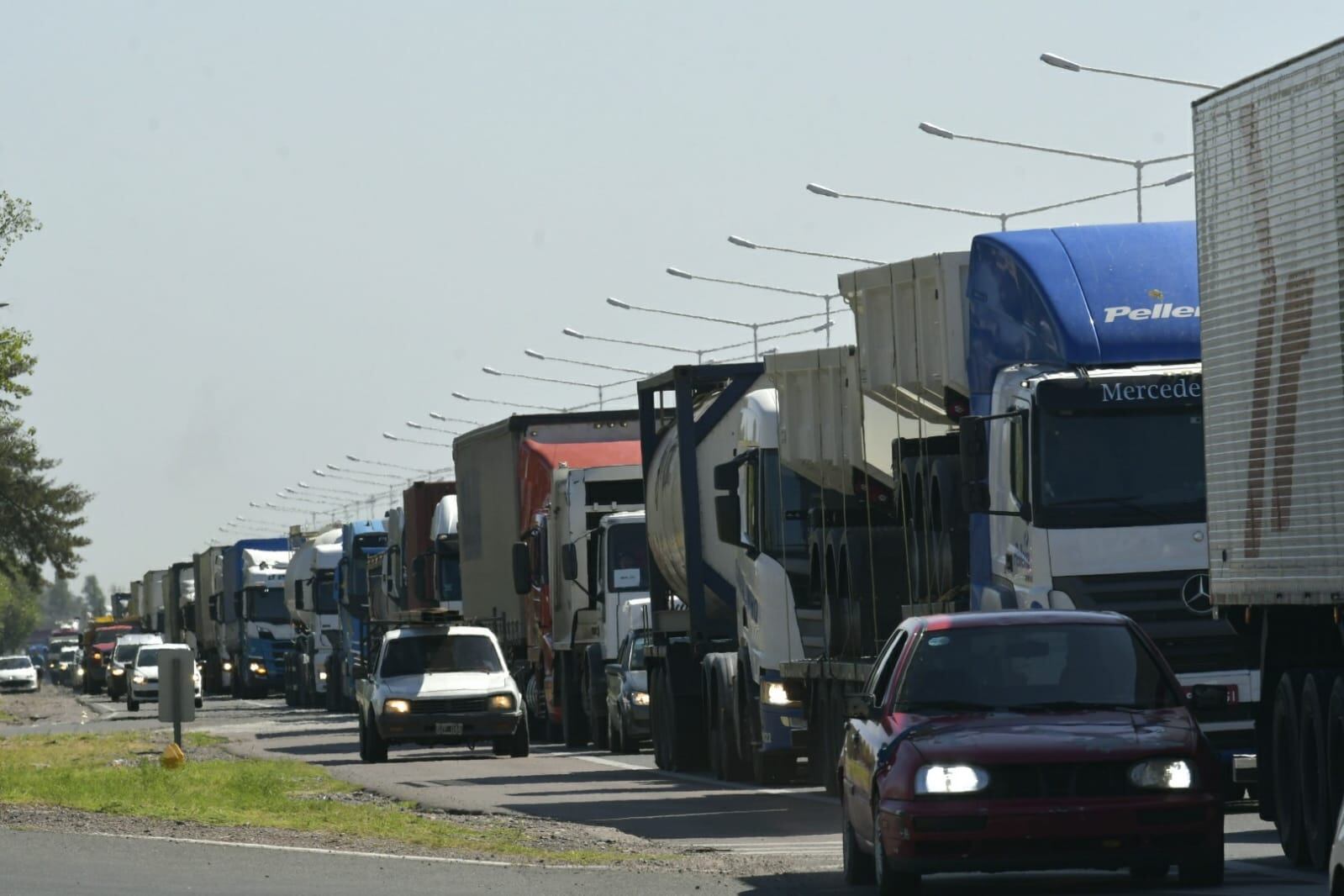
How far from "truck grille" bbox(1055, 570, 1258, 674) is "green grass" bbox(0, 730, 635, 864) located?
3.21 metres

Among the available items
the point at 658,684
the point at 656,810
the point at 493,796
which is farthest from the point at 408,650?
the point at 656,810

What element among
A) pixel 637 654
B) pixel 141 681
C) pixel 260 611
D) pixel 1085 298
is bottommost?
pixel 141 681

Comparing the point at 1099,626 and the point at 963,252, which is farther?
the point at 963,252

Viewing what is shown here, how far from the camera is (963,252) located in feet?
69.7

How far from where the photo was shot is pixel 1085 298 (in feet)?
62.9

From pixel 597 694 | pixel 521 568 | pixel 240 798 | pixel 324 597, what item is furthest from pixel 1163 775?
pixel 324 597

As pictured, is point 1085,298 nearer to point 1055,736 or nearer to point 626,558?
point 1055,736

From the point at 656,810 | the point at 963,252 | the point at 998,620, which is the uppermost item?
the point at 963,252

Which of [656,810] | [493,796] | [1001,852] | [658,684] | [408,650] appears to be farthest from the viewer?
[408,650]

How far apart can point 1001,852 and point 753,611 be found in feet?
42.3

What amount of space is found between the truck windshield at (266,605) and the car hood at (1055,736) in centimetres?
6636

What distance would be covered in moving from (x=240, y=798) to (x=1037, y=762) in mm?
12914

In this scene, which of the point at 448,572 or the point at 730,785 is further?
the point at 448,572

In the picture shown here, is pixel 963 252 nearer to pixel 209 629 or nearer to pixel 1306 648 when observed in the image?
pixel 1306 648
